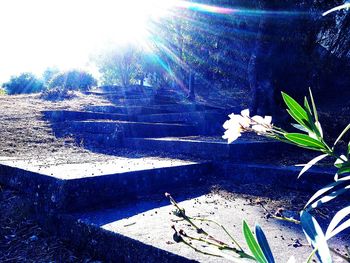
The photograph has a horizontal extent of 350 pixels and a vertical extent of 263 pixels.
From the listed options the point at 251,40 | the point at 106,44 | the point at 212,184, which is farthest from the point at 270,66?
the point at 106,44

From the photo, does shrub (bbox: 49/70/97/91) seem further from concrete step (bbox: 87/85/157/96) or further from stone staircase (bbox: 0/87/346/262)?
stone staircase (bbox: 0/87/346/262)

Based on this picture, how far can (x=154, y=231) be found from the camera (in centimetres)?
183

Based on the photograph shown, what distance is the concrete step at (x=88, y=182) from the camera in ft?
7.13

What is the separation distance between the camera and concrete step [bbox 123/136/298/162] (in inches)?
139

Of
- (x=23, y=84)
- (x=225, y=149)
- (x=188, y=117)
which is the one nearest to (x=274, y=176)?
(x=225, y=149)

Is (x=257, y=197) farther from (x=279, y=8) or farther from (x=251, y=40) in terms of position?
(x=251, y=40)

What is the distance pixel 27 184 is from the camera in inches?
95.5

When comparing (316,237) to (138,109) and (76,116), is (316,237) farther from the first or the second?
(138,109)

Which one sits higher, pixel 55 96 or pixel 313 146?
pixel 313 146

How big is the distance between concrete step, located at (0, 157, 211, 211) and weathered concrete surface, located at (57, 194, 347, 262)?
0.47 feet

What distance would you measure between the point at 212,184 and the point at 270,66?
4564 mm

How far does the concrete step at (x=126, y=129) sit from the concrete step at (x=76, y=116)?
24.9 inches

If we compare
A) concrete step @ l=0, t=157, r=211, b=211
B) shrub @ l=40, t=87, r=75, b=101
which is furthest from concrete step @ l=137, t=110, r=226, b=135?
shrub @ l=40, t=87, r=75, b=101

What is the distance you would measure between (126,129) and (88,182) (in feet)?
8.41
